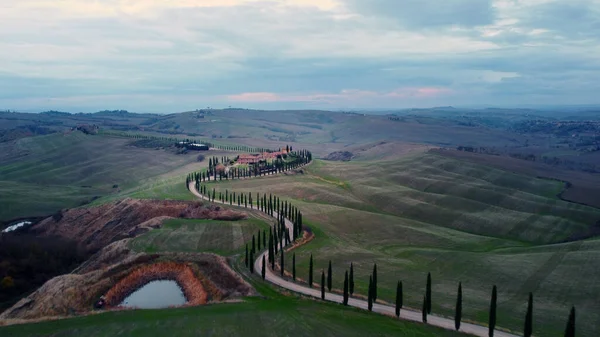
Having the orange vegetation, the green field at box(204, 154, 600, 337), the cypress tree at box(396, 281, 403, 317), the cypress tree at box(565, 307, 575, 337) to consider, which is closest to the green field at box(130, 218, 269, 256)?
the orange vegetation

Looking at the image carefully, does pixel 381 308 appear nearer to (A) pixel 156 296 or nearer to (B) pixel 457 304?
(B) pixel 457 304

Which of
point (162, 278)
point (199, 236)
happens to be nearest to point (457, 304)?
point (162, 278)

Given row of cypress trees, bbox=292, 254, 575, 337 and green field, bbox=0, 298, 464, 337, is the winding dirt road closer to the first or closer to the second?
row of cypress trees, bbox=292, 254, 575, 337

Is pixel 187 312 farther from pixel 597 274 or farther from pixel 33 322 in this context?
pixel 597 274

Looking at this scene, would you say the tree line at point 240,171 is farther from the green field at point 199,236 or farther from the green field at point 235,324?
the green field at point 235,324

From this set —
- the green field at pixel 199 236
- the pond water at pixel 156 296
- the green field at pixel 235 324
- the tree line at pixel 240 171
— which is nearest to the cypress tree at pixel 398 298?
the green field at pixel 235 324

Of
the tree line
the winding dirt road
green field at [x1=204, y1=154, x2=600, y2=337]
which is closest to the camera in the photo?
the winding dirt road

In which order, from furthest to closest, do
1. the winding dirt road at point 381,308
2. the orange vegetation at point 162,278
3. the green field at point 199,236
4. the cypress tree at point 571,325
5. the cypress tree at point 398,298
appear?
the green field at point 199,236
the orange vegetation at point 162,278
the cypress tree at point 398,298
the winding dirt road at point 381,308
the cypress tree at point 571,325
